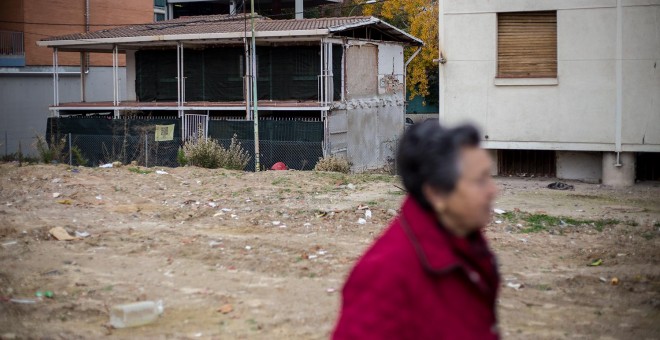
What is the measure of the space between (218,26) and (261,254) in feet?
75.6

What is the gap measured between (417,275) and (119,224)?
12001mm

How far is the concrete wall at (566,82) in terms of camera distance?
19719mm

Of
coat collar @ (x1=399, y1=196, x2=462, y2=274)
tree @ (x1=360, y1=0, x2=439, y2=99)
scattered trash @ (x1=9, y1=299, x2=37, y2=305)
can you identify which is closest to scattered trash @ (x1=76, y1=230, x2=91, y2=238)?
scattered trash @ (x1=9, y1=299, x2=37, y2=305)

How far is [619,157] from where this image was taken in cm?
2036

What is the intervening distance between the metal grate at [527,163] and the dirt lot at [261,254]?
2419 millimetres

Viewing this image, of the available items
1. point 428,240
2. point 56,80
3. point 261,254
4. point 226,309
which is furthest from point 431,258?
point 56,80

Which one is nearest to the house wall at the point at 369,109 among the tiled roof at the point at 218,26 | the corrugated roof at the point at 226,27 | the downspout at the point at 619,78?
the corrugated roof at the point at 226,27

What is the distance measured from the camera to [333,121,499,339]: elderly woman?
2.88m

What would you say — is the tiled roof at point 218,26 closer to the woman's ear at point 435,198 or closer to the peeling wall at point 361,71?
the peeling wall at point 361,71

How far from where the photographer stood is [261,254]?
1155 centimetres

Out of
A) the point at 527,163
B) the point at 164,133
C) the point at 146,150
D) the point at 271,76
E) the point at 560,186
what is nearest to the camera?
the point at 560,186

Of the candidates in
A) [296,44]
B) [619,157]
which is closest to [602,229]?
[619,157]

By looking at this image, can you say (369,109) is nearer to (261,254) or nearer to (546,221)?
(546,221)

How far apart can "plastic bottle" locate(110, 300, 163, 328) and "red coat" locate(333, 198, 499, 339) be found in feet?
18.6
